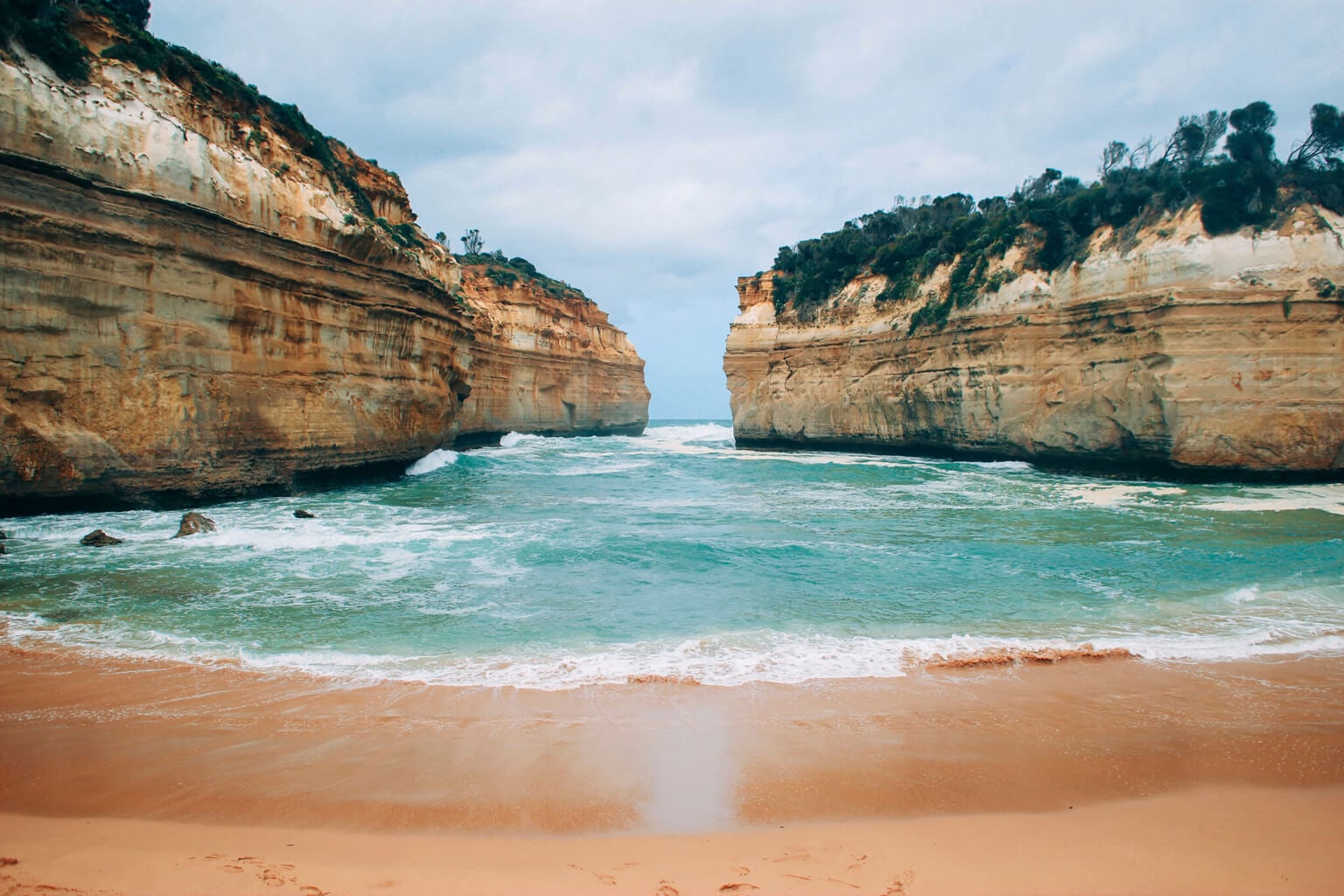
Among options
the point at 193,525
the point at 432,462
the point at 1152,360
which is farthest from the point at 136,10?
the point at 1152,360

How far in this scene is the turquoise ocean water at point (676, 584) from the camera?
5605 mm

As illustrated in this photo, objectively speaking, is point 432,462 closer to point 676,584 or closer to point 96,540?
point 96,540

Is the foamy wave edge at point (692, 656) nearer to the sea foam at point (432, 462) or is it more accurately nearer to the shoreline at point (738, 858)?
the shoreline at point (738, 858)

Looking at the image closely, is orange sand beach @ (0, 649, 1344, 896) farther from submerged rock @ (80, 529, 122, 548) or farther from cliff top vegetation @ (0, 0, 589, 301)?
cliff top vegetation @ (0, 0, 589, 301)

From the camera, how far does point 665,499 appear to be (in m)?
15.1

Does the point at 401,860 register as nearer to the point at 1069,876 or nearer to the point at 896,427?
the point at 1069,876

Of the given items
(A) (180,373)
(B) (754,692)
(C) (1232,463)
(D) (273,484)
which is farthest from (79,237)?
(C) (1232,463)

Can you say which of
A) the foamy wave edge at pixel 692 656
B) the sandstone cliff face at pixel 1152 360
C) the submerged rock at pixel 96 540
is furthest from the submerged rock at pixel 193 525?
the sandstone cliff face at pixel 1152 360

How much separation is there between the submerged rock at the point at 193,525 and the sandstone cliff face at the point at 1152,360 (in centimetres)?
2042

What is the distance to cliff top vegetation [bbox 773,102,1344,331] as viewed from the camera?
16484 mm

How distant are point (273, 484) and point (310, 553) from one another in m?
5.37

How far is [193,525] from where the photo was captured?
975 centimetres

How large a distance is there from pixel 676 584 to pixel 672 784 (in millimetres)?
4115

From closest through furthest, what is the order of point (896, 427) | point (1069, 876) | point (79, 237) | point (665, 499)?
point (1069, 876) < point (79, 237) < point (665, 499) < point (896, 427)
